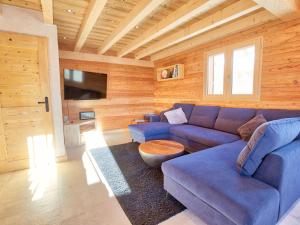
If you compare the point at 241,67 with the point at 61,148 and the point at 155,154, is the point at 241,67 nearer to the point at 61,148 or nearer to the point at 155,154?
the point at 155,154

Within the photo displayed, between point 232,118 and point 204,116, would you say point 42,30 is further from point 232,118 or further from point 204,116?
point 232,118

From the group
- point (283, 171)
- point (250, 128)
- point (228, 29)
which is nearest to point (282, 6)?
point (228, 29)

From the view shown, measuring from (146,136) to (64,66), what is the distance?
2.69 meters

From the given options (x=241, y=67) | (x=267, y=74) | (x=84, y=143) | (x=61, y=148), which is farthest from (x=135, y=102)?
(x=267, y=74)

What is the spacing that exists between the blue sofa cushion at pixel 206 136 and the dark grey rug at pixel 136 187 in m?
0.86

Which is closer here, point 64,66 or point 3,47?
point 3,47

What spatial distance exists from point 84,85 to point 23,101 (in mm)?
1625

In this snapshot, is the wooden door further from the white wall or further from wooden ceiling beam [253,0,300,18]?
wooden ceiling beam [253,0,300,18]

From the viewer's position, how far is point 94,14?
2.19m

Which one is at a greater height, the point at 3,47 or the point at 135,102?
the point at 3,47

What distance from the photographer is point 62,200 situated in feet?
5.92

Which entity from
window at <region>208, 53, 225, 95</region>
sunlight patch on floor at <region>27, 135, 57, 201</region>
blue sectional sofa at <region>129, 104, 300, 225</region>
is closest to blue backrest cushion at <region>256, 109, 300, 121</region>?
blue sectional sofa at <region>129, 104, 300, 225</region>

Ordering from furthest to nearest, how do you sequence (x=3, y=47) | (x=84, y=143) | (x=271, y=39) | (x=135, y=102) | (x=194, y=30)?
(x=135, y=102)
(x=84, y=143)
(x=194, y=30)
(x=271, y=39)
(x=3, y=47)

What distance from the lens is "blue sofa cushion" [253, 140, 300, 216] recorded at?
1.28m
